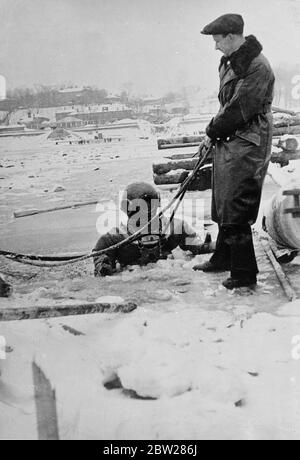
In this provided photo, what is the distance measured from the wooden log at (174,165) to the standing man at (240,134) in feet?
9.77

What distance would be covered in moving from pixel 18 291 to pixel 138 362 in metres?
2.19

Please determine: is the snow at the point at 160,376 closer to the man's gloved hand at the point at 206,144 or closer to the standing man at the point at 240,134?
the standing man at the point at 240,134

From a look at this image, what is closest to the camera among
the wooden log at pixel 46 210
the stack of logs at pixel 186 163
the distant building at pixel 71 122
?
the stack of logs at pixel 186 163

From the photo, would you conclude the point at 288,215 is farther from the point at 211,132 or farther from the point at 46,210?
the point at 46,210

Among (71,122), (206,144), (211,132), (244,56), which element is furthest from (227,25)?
(71,122)

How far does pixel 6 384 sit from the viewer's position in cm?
206

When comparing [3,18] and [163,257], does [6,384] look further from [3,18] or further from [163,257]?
[3,18]

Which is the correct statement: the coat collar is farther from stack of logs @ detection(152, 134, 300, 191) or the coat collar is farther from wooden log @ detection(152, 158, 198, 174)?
wooden log @ detection(152, 158, 198, 174)

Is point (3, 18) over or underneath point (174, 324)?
over

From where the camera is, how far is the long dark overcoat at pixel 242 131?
324cm

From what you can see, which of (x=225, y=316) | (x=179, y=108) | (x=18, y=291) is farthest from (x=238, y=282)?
(x=179, y=108)

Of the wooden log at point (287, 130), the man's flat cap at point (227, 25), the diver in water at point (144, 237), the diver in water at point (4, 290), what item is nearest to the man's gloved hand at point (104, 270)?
the diver in water at point (144, 237)

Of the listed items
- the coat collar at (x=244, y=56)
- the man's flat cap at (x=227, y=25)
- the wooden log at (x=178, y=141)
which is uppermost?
the man's flat cap at (x=227, y=25)

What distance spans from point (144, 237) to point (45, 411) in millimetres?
2992
